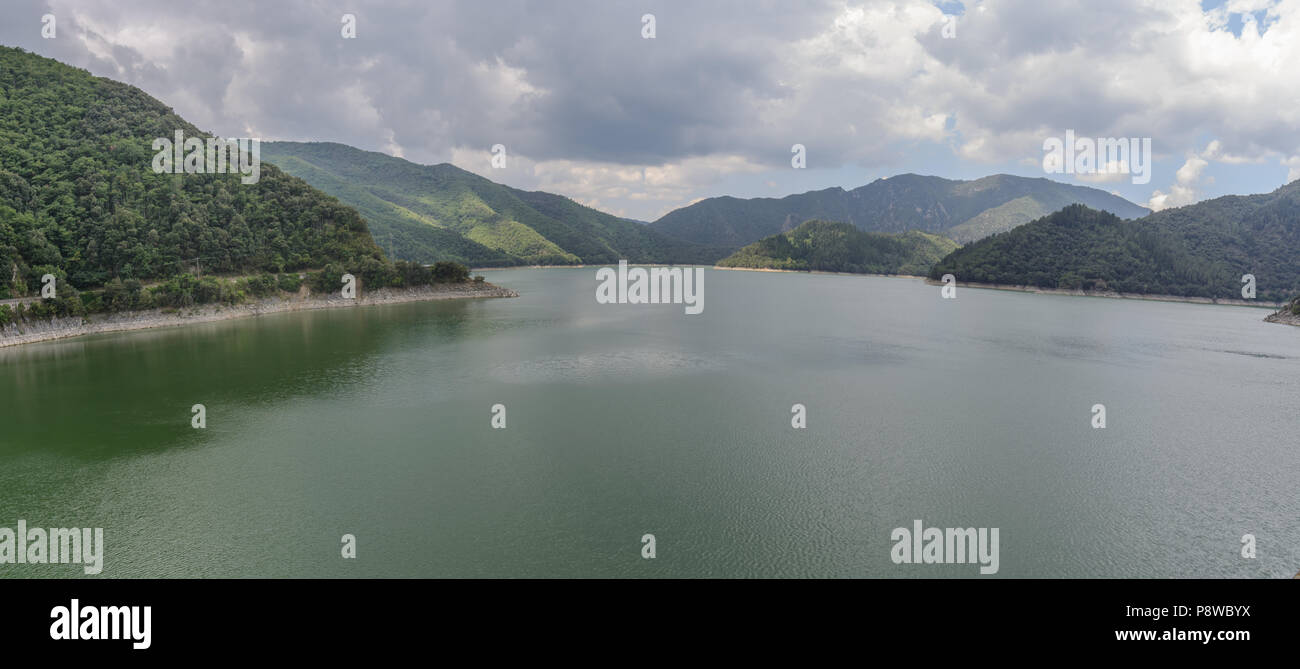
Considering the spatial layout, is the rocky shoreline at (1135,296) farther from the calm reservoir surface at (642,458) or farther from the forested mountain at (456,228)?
the forested mountain at (456,228)

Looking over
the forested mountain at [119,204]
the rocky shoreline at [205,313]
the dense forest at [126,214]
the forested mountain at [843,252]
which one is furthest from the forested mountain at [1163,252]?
the forested mountain at [119,204]

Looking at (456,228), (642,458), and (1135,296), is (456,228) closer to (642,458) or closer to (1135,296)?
(1135,296)

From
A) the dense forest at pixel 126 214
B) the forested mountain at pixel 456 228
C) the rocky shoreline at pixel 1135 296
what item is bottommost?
the rocky shoreline at pixel 1135 296

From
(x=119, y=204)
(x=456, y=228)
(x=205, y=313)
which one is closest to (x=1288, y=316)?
(x=205, y=313)

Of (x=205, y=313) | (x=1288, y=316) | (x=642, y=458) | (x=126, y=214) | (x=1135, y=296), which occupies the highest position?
(x=126, y=214)
